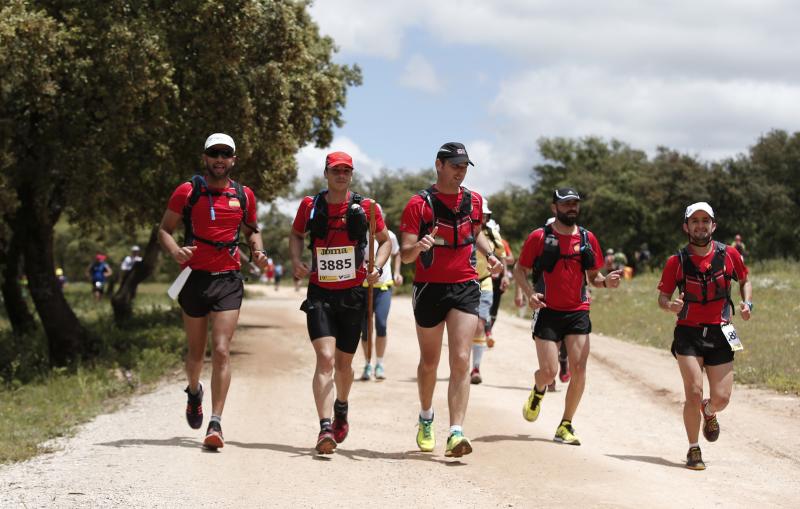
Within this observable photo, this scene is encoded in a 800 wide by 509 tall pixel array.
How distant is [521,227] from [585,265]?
79.0 m

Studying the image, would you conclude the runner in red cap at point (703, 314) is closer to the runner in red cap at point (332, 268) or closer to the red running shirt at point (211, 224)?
the runner in red cap at point (332, 268)

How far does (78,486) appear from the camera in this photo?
7852mm

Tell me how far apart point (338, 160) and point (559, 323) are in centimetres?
262

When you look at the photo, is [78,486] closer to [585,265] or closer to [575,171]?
[585,265]

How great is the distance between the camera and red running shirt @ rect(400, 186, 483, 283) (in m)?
8.39

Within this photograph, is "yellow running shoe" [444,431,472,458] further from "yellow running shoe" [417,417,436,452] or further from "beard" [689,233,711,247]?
"beard" [689,233,711,247]

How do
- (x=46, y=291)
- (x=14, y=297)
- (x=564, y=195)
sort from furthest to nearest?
1. (x=14, y=297)
2. (x=46, y=291)
3. (x=564, y=195)

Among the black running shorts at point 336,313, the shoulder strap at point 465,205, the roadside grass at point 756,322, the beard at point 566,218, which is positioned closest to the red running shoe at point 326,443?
the black running shorts at point 336,313

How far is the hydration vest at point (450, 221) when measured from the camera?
27.7ft

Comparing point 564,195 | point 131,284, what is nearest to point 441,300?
point 564,195

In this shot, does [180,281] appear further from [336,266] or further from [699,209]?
[699,209]

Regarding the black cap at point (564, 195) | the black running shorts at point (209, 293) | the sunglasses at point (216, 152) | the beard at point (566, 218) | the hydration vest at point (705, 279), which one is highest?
the sunglasses at point (216, 152)

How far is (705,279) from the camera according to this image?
895 centimetres

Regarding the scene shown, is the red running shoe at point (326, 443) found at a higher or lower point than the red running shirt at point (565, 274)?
lower
